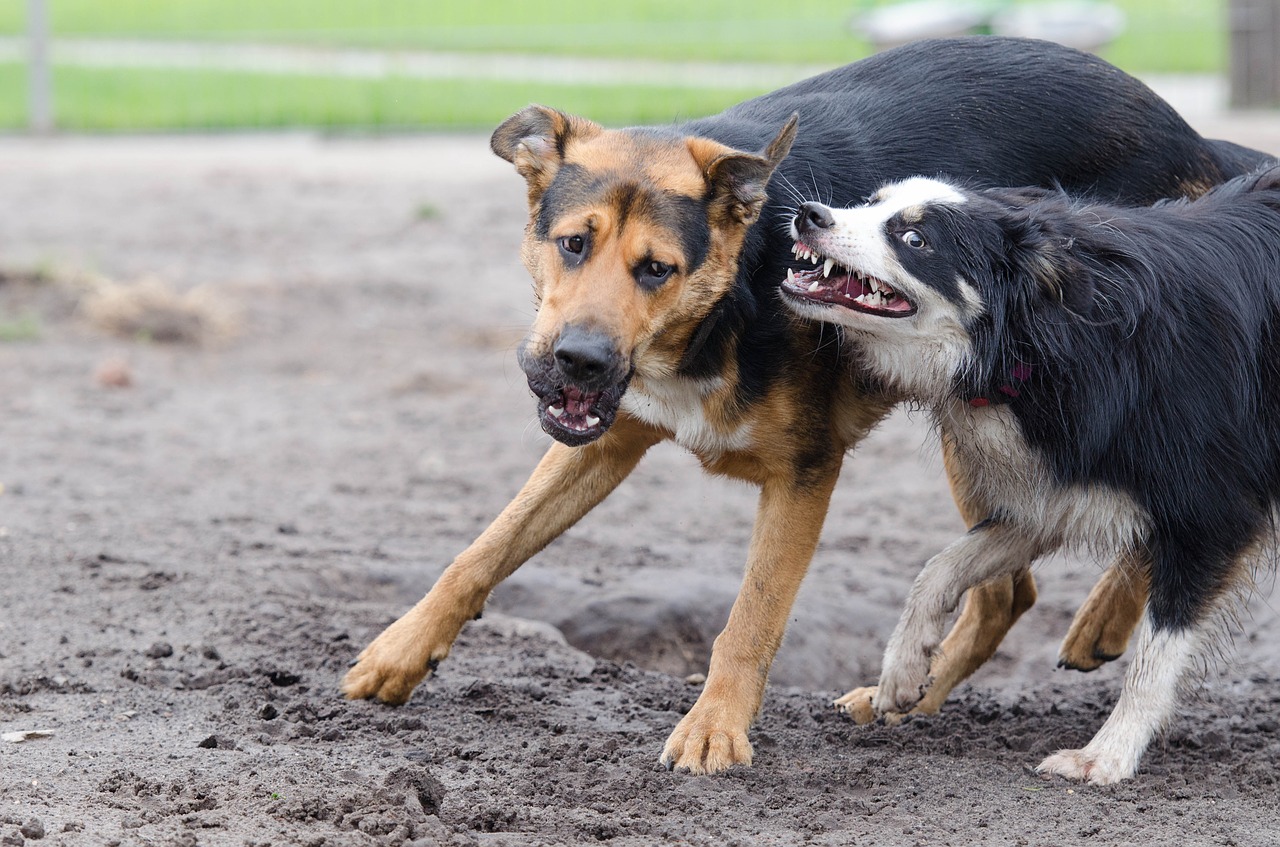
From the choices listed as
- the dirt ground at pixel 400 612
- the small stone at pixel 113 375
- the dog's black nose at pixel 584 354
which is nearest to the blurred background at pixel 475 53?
the dirt ground at pixel 400 612

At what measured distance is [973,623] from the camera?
17.0 ft

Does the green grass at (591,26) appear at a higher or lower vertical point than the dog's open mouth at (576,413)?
lower

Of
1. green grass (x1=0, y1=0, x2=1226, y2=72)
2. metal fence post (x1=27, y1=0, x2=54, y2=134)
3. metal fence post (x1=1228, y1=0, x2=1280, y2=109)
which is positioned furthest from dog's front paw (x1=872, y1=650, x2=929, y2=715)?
green grass (x1=0, y1=0, x2=1226, y2=72)

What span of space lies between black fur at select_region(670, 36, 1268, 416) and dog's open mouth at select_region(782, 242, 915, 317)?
20 cm

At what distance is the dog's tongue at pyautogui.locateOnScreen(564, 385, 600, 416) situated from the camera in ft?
12.8

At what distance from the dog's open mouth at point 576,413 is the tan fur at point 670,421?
0.13 meters

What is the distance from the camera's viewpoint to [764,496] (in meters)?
4.47

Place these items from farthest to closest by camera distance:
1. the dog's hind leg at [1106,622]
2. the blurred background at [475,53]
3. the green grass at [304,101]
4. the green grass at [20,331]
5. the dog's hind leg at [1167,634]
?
the blurred background at [475,53]
the green grass at [304,101]
the green grass at [20,331]
the dog's hind leg at [1106,622]
the dog's hind leg at [1167,634]

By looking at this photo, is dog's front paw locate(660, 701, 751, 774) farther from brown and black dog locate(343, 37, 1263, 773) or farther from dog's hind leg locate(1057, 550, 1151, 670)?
dog's hind leg locate(1057, 550, 1151, 670)

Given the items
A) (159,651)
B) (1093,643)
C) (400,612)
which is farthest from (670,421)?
(159,651)

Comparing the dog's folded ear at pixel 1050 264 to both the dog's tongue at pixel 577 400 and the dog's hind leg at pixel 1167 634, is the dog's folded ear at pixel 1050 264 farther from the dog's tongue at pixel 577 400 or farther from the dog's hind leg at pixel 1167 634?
the dog's tongue at pixel 577 400

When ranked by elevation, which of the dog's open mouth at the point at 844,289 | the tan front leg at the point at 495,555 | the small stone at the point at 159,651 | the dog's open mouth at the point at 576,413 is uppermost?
the dog's open mouth at the point at 844,289

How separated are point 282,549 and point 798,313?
2.79m

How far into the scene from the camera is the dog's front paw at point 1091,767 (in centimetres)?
420
